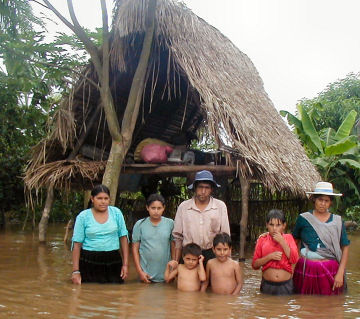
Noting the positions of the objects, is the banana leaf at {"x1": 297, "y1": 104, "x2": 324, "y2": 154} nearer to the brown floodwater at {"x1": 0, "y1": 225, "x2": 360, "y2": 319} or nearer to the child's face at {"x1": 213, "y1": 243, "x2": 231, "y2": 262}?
the brown floodwater at {"x1": 0, "y1": 225, "x2": 360, "y2": 319}

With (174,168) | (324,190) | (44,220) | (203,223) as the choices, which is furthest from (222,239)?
(44,220)

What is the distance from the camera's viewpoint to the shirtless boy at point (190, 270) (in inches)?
175

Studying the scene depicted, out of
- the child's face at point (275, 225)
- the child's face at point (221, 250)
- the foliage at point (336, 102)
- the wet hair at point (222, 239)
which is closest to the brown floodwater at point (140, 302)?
the child's face at point (221, 250)

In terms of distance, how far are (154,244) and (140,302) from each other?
779mm

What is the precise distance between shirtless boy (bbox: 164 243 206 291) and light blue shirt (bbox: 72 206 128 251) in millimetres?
593

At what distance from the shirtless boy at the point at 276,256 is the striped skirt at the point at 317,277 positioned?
131mm

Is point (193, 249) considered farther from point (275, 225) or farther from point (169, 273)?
point (275, 225)

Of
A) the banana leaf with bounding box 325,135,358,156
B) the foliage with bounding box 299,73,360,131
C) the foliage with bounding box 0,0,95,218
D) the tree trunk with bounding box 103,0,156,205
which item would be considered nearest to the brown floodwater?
the tree trunk with bounding box 103,0,156,205

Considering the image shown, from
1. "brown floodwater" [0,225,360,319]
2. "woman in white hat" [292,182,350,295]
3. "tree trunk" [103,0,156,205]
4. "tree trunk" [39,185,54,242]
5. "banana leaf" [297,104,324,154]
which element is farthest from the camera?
"banana leaf" [297,104,324,154]

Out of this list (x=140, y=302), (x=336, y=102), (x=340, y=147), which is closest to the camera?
(x=140, y=302)

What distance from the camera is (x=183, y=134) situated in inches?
365

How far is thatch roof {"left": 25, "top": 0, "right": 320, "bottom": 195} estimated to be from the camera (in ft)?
21.5

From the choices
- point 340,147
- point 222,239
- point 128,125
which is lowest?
point 222,239

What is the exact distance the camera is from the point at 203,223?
14.9 feet
